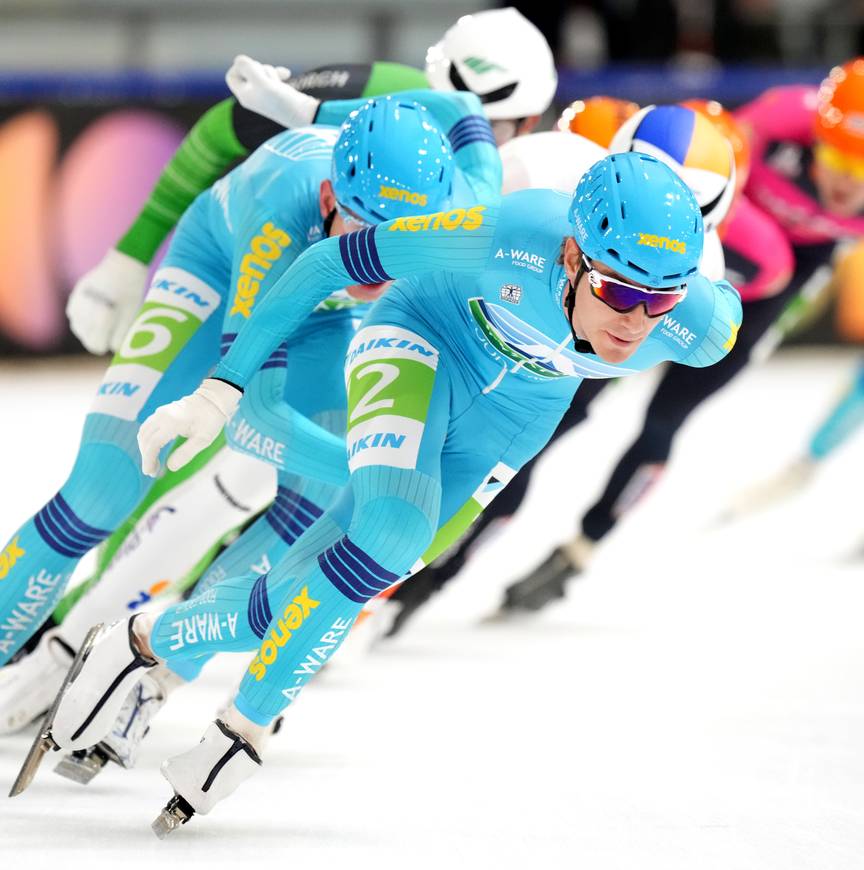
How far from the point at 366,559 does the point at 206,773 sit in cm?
57

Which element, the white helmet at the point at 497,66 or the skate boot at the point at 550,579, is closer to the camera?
the white helmet at the point at 497,66

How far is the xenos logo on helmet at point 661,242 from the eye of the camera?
3.50 meters

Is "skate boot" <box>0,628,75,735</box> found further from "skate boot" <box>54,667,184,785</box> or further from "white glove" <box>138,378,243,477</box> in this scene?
"white glove" <box>138,378,243,477</box>

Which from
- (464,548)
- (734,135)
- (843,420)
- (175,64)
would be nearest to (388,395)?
(464,548)

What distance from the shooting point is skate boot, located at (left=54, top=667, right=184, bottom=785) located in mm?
4062

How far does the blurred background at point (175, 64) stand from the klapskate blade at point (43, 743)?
674 centimetres

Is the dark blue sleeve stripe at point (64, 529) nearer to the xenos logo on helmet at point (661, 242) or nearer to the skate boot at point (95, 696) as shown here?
the skate boot at point (95, 696)

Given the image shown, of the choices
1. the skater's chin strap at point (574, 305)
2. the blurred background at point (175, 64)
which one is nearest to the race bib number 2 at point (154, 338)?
the skater's chin strap at point (574, 305)

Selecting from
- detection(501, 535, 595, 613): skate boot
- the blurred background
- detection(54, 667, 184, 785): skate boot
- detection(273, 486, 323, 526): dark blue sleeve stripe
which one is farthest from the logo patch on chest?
the blurred background

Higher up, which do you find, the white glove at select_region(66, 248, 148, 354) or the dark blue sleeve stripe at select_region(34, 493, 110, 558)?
the white glove at select_region(66, 248, 148, 354)

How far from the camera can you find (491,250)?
3.85 meters

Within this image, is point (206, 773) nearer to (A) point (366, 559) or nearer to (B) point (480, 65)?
(A) point (366, 559)

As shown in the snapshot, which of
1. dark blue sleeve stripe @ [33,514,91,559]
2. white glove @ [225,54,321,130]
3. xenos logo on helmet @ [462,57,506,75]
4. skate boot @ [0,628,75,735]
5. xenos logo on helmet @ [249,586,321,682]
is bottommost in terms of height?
skate boot @ [0,628,75,735]

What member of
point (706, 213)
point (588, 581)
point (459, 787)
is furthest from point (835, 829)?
point (588, 581)
